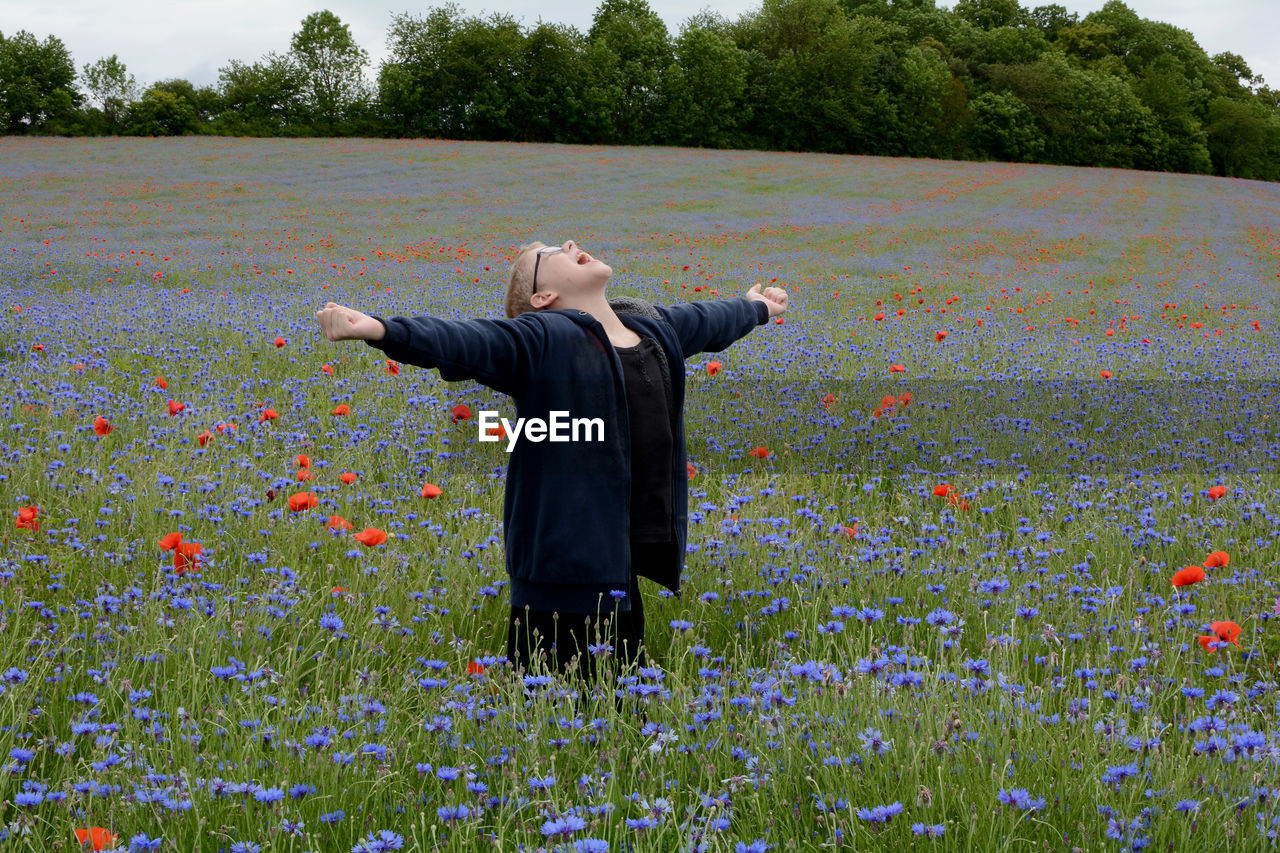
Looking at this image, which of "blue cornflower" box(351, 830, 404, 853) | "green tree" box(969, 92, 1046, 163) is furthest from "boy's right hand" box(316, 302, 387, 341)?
"green tree" box(969, 92, 1046, 163)

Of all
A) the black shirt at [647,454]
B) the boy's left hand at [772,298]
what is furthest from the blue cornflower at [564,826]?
the boy's left hand at [772,298]

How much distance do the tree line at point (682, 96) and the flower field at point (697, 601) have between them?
41.3m

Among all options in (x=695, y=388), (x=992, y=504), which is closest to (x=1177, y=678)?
(x=992, y=504)

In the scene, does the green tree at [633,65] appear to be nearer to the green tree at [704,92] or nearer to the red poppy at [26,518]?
the green tree at [704,92]

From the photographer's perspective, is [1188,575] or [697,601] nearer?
[1188,575]

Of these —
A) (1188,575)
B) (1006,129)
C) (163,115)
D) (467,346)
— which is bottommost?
(1188,575)

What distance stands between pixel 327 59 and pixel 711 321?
6034 cm

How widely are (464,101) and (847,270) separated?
37.9 m

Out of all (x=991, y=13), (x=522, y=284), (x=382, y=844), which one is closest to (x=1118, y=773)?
(x=382, y=844)

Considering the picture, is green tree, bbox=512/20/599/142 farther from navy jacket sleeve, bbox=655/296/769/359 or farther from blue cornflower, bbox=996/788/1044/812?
blue cornflower, bbox=996/788/1044/812

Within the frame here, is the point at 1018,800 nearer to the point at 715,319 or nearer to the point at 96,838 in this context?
the point at 96,838

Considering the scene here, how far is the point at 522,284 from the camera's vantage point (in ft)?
10.5

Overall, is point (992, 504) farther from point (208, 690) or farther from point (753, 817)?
point (208, 690)

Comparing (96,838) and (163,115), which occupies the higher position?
(163,115)
